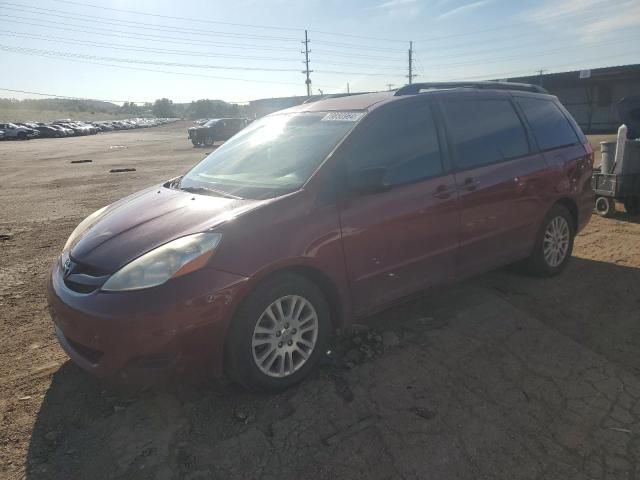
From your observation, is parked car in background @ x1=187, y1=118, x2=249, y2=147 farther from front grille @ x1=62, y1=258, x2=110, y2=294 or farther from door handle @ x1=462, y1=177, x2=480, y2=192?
front grille @ x1=62, y1=258, x2=110, y2=294

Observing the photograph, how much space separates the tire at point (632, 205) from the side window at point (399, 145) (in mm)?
4930

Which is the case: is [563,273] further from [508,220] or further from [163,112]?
[163,112]

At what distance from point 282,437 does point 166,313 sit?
2.96ft

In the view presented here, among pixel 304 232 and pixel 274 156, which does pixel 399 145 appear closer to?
pixel 274 156

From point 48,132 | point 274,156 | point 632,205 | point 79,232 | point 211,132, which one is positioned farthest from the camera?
point 48,132

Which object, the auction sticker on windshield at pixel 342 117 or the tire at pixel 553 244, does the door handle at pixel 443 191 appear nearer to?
the auction sticker on windshield at pixel 342 117

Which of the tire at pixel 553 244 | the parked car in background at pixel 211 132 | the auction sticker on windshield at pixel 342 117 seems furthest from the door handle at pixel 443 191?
the parked car in background at pixel 211 132

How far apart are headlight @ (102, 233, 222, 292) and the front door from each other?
0.90 m

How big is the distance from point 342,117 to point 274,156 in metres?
0.58

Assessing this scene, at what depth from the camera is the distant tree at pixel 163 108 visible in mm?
133250

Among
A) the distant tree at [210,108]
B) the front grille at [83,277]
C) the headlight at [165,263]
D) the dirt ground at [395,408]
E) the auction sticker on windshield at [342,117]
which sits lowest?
the dirt ground at [395,408]

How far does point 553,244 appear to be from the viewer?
4.64m

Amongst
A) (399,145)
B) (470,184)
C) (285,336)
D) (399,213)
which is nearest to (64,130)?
(399,145)

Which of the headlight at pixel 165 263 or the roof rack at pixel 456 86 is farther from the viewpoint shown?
the roof rack at pixel 456 86
